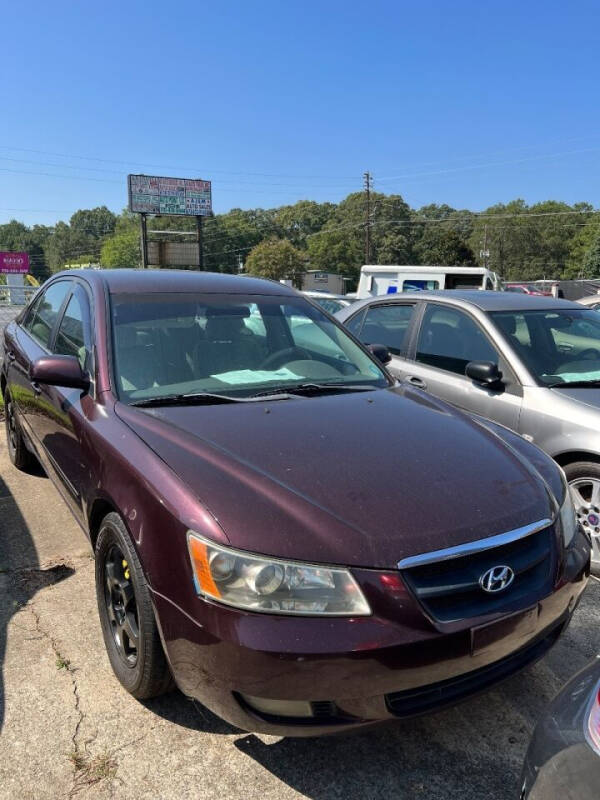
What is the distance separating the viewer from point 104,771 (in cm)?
196

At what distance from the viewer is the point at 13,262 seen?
21656mm

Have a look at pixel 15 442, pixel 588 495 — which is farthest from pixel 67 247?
pixel 588 495

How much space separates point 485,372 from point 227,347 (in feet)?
5.96

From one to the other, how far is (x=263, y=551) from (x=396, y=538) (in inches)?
15.8

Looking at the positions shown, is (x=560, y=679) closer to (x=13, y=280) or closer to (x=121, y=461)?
(x=121, y=461)

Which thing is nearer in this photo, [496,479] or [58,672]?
[496,479]

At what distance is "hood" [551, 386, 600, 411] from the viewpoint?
3518 millimetres

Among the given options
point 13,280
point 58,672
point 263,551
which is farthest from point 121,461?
point 13,280

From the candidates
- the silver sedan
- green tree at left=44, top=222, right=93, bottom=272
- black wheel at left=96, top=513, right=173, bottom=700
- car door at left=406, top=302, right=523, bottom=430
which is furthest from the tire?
green tree at left=44, top=222, right=93, bottom=272

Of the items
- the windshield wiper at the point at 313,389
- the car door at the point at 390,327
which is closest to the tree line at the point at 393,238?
the car door at the point at 390,327

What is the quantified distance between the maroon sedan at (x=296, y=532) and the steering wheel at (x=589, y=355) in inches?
70.2

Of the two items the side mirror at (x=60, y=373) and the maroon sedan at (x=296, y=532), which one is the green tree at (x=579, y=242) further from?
the side mirror at (x=60, y=373)

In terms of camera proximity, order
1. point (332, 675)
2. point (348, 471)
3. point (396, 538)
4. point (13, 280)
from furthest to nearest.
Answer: point (13, 280) < point (348, 471) < point (396, 538) < point (332, 675)

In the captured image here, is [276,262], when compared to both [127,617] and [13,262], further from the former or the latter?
[127,617]
